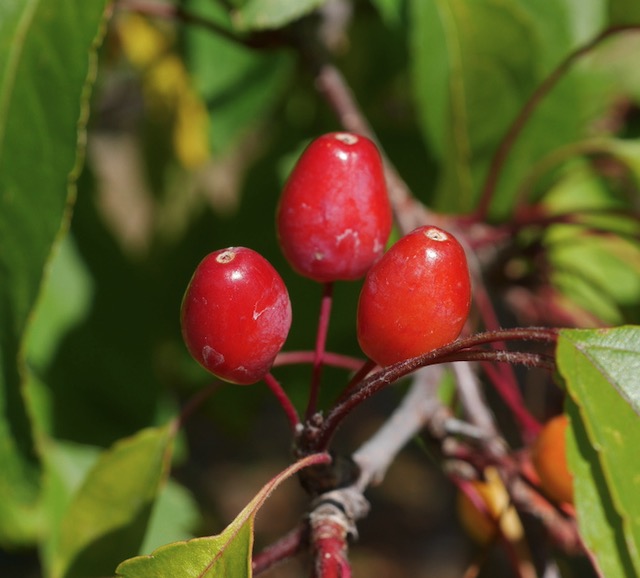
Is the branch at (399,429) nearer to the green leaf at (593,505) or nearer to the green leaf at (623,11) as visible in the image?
the green leaf at (593,505)

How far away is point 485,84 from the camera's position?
42.8 inches

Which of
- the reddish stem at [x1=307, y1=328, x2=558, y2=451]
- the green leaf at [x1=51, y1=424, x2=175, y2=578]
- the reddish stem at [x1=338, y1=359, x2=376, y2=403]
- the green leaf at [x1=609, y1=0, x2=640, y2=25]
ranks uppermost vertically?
the reddish stem at [x1=307, y1=328, x2=558, y2=451]

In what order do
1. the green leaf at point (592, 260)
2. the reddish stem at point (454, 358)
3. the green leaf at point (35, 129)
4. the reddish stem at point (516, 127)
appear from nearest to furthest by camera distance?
the reddish stem at point (454, 358), the green leaf at point (35, 129), the reddish stem at point (516, 127), the green leaf at point (592, 260)

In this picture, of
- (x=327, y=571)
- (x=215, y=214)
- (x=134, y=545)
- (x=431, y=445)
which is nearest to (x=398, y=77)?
(x=215, y=214)

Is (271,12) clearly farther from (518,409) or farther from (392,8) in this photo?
(518,409)

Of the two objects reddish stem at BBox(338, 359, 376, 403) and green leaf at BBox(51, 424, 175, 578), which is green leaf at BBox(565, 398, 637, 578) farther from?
green leaf at BBox(51, 424, 175, 578)

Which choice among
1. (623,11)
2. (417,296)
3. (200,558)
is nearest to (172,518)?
(200,558)

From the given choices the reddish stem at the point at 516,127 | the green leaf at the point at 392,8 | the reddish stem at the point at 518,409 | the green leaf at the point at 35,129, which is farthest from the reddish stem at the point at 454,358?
the green leaf at the point at 392,8

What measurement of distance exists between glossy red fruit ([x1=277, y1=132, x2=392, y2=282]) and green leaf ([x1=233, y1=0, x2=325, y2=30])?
0.23 meters

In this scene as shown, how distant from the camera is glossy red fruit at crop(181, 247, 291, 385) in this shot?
0.56 meters

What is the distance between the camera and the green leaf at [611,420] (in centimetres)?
56

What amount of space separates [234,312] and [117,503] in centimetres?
38

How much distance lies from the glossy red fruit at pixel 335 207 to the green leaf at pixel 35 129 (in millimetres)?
258

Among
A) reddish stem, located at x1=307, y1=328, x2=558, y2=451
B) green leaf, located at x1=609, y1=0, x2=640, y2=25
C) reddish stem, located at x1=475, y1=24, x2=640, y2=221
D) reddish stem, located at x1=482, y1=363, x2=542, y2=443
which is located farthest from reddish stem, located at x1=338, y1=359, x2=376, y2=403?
green leaf, located at x1=609, y1=0, x2=640, y2=25
